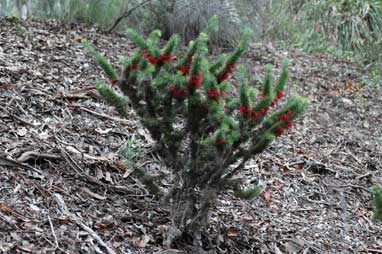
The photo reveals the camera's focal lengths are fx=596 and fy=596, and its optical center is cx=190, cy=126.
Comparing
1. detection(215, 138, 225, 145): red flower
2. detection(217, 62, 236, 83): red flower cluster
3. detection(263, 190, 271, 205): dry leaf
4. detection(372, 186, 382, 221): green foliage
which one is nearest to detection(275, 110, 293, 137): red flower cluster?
detection(215, 138, 225, 145): red flower

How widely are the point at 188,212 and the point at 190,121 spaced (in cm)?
47

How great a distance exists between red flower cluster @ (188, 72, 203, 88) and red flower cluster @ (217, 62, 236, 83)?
0.19 meters

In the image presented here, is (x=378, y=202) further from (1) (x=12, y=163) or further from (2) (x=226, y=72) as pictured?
(1) (x=12, y=163)

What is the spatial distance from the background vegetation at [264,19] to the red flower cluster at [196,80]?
137 inches

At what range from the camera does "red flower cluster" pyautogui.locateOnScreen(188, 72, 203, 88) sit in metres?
2.86

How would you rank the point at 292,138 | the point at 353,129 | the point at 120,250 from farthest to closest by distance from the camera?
the point at 353,129, the point at 292,138, the point at 120,250

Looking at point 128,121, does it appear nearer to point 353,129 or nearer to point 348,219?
point 348,219

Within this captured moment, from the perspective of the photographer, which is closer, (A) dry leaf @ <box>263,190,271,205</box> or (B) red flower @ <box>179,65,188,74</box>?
(B) red flower @ <box>179,65,188,74</box>

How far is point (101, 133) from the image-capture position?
4031mm

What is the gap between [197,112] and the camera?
2.97m

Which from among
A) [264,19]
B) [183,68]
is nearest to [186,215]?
[183,68]

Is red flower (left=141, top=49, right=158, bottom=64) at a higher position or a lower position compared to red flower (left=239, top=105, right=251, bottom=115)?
higher

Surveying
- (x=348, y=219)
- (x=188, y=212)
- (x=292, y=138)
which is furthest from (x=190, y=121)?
(x=292, y=138)

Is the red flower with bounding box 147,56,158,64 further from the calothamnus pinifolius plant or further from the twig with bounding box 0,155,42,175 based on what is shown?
the twig with bounding box 0,155,42,175
